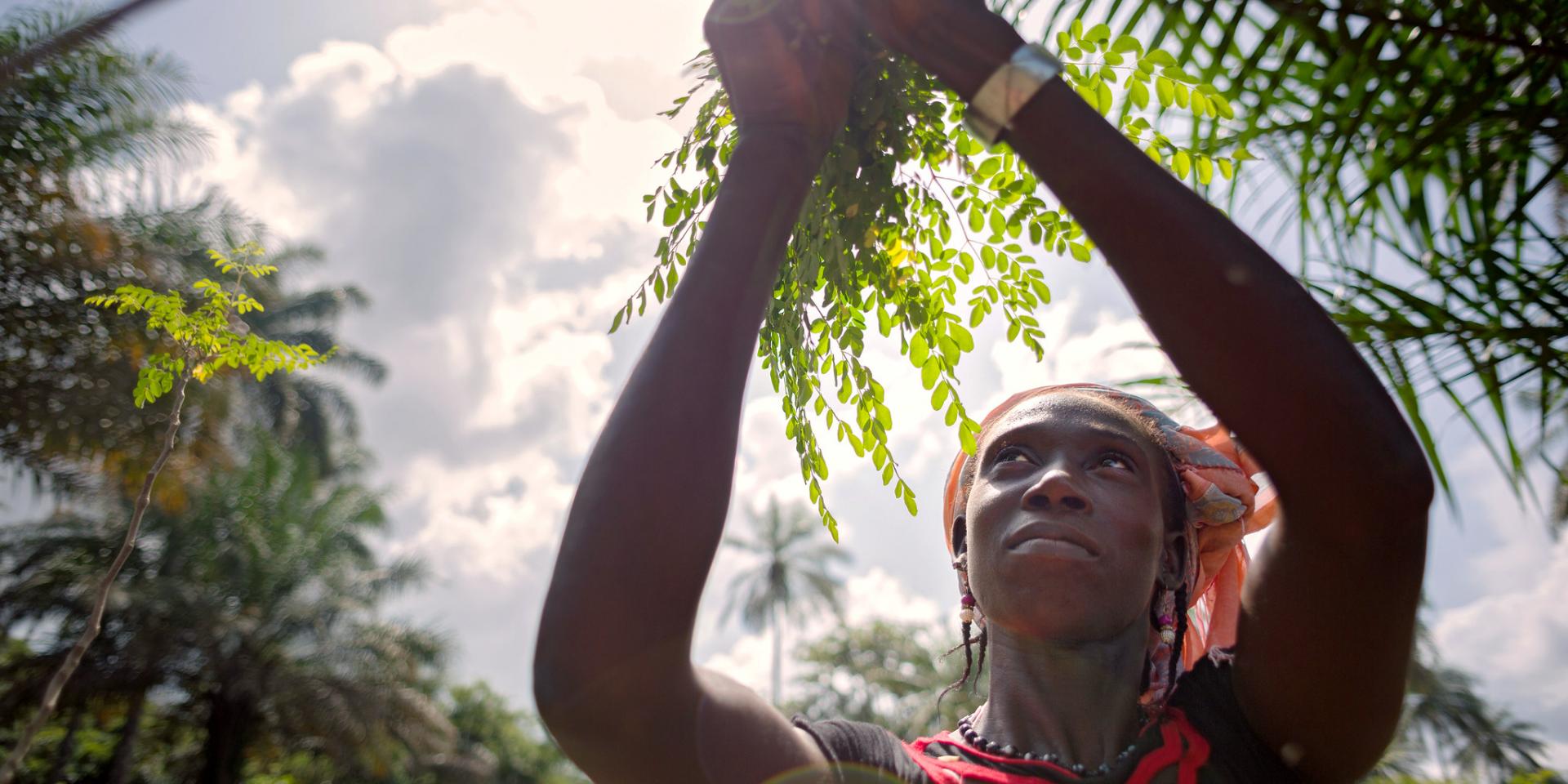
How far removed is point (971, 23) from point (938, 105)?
58 centimetres

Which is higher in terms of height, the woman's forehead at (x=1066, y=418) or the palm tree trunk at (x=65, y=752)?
the palm tree trunk at (x=65, y=752)

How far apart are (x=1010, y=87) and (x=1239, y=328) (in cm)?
39

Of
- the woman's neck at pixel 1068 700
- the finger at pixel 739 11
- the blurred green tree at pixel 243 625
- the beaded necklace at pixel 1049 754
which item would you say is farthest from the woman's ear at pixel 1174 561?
the blurred green tree at pixel 243 625

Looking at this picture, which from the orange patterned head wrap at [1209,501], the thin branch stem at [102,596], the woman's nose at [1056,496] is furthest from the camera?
the thin branch stem at [102,596]

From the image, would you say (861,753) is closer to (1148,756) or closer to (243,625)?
(1148,756)

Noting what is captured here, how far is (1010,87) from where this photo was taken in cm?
121

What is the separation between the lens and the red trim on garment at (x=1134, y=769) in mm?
1594

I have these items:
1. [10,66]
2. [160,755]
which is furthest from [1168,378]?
[160,755]

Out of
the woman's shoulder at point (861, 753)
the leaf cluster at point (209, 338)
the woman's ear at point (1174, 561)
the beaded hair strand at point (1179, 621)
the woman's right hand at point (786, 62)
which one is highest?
the leaf cluster at point (209, 338)

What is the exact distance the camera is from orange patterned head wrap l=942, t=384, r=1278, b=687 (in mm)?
2021

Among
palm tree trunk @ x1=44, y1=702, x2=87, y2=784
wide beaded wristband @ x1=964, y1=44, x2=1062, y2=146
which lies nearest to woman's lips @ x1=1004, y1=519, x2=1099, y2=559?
wide beaded wristband @ x1=964, y1=44, x2=1062, y2=146

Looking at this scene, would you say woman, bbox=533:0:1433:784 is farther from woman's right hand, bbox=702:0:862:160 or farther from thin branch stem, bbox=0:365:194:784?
thin branch stem, bbox=0:365:194:784

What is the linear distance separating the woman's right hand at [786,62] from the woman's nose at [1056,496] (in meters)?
0.73

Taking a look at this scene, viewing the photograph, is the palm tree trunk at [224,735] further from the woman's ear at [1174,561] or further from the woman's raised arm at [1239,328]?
the woman's raised arm at [1239,328]
